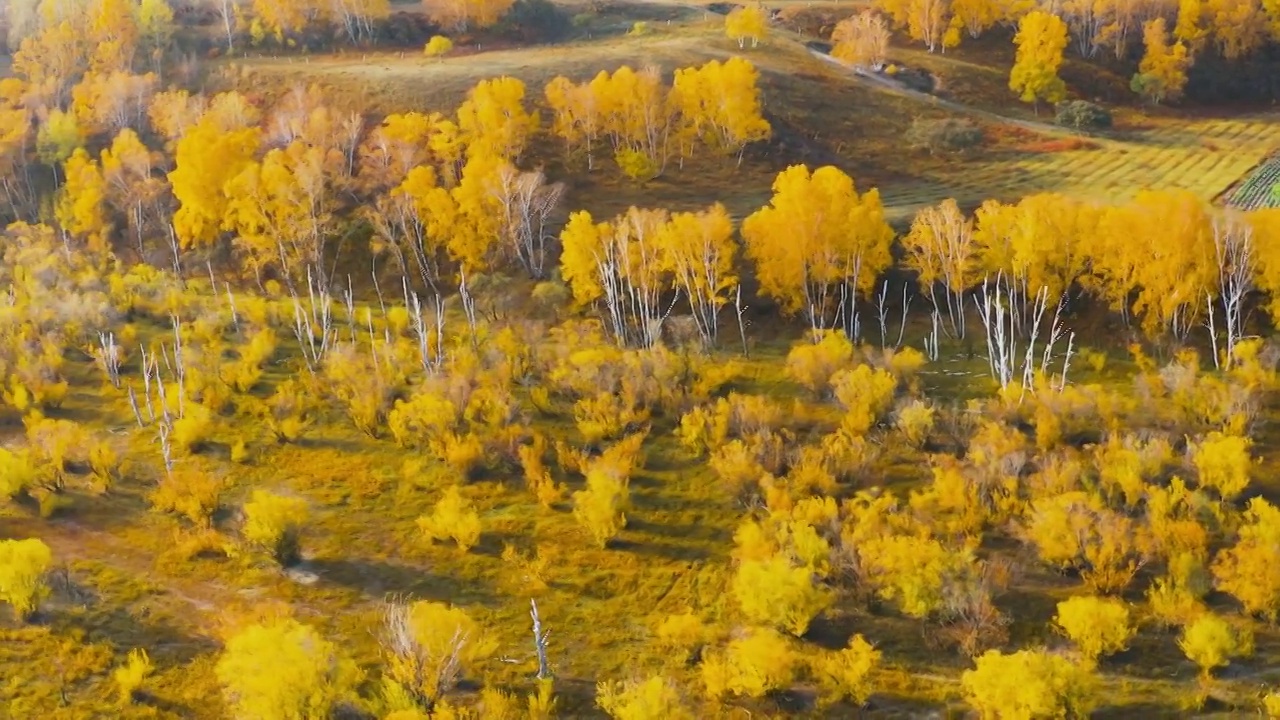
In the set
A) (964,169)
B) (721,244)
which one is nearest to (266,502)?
(721,244)

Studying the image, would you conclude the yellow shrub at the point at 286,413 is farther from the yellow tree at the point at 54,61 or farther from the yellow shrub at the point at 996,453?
the yellow tree at the point at 54,61

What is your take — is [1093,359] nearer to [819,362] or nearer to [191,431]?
[819,362]

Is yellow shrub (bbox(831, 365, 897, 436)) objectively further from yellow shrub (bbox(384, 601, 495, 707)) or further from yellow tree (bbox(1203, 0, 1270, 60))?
yellow tree (bbox(1203, 0, 1270, 60))

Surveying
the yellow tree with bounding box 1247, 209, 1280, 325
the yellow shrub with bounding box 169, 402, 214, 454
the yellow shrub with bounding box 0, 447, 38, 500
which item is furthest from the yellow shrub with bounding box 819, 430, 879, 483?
the yellow shrub with bounding box 0, 447, 38, 500

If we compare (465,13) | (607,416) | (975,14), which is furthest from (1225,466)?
(465,13)

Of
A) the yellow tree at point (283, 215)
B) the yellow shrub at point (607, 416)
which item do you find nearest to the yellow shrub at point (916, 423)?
the yellow shrub at point (607, 416)

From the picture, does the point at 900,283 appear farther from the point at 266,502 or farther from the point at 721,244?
the point at 266,502
